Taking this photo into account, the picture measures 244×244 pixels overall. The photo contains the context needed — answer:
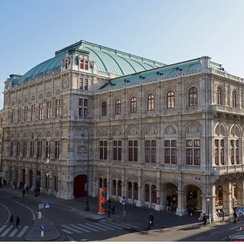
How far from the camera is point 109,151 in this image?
49344mm

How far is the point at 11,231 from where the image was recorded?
30141 mm

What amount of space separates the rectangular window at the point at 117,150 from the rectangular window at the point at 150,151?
5.67 m

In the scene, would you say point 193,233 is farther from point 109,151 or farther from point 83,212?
point 109,151

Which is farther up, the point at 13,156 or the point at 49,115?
the point at 49,115

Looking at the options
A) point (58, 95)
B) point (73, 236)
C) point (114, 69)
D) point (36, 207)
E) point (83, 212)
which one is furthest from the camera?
point (114, 69)

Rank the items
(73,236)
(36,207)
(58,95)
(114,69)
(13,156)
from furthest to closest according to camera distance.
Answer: (13,156), (114,69), (58,95), (36,207), (73,236)

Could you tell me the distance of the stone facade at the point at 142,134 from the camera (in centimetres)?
3744

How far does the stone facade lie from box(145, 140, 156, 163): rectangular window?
15 cm

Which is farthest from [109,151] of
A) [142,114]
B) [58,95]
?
[58,95]

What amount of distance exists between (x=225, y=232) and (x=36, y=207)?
26.9 m

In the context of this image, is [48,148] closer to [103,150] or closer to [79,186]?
[79,186]

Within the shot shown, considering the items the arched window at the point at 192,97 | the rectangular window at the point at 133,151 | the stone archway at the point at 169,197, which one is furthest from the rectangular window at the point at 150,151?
the arched window at the point at 192,97

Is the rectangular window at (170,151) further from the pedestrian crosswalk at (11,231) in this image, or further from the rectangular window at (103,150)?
the pedestrian crosswalk at (11,231)

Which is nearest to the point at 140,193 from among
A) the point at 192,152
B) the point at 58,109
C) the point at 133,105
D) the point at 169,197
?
the point at 169,197
